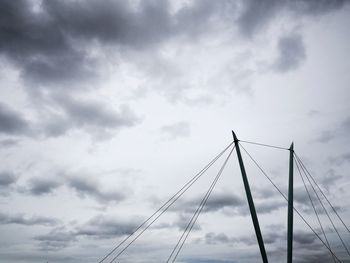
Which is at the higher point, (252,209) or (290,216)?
(290,216)

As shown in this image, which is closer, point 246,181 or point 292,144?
point 246,181

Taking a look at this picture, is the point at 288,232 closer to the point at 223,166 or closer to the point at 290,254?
the point at 290,254

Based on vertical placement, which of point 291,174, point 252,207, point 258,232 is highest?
point 291,174

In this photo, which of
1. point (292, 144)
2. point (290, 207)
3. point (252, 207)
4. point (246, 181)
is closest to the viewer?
point (252, 207)

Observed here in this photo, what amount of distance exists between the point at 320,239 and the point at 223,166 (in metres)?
14.4

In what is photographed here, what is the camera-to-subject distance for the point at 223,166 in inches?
1524

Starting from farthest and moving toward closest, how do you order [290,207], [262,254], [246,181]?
[290,207]
[246,181]
[262,254]

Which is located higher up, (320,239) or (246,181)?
(246,181)

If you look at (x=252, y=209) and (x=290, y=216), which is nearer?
(x=252, y=209)

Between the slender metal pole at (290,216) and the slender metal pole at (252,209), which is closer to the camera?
the slender metal pole at (252,209)

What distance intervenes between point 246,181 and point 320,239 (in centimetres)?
1283

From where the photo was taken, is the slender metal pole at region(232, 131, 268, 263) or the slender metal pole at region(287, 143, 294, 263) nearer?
the slender metal pole at region(232, 131, 268, 263)

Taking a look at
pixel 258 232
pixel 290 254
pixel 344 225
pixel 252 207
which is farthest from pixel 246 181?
pixel 344 225

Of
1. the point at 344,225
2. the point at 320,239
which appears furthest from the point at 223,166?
the point at 344,225
